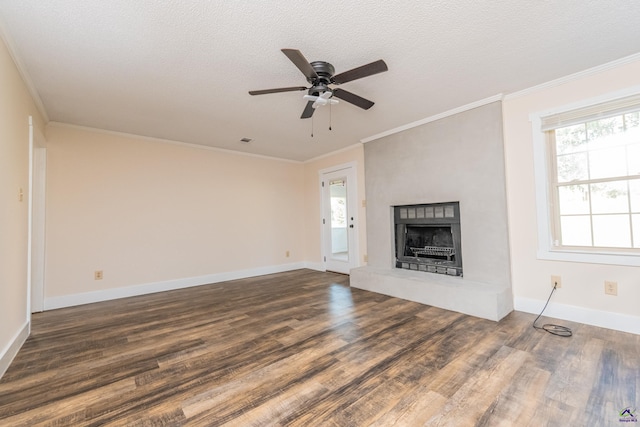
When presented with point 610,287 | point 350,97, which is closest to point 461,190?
point 610,287

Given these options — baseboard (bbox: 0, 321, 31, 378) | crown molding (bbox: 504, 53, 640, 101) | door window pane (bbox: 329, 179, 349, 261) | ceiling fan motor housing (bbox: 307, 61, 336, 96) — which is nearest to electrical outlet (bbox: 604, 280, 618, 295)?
crown molding (bbox: 504, 53, 640, 101)

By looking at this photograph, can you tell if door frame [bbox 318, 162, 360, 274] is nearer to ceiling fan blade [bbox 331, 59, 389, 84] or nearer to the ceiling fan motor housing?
the ceiling fan motor housing

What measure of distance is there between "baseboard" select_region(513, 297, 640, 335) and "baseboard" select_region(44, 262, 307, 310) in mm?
4070

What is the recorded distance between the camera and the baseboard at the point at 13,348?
193 centimetres

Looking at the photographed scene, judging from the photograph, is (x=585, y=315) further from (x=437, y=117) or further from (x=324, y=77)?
(x=324, y=77)

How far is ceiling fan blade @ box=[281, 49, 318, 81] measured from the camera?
1736mm

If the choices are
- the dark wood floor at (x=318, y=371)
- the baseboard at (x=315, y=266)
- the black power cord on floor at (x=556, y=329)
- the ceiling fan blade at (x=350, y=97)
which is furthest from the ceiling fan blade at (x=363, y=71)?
the baseboard at (x=315, y=266)

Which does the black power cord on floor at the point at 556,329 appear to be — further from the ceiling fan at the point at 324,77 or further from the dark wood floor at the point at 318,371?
the ceiling fan at the point at 324,77

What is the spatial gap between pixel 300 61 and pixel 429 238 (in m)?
3.00

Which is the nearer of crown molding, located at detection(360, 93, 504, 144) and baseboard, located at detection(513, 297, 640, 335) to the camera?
baseboard, located at detection(513, 297, 640, 335)

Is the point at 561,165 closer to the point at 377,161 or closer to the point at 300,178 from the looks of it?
the point at 377,161

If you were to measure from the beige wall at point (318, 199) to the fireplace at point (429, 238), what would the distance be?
785mm

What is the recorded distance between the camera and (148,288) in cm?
412

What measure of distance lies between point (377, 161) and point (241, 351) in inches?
131
